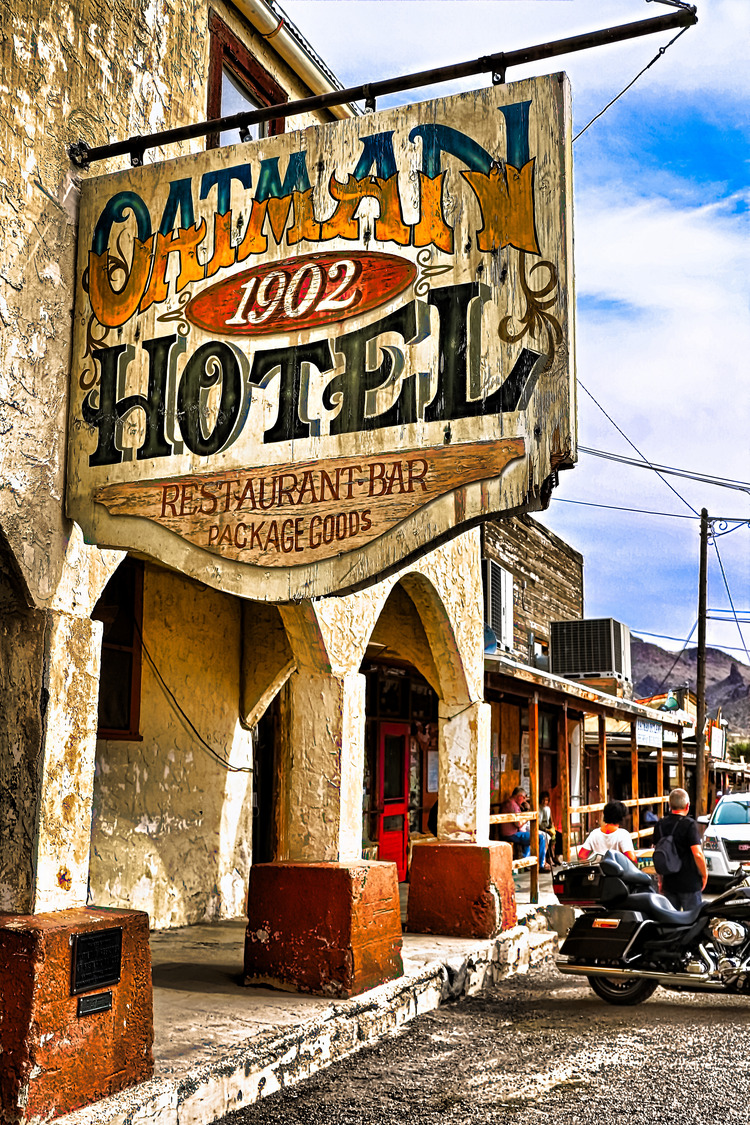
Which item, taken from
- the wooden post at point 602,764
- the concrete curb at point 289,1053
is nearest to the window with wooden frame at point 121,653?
the concrete curb at point 289,1053

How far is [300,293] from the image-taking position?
4840 mm

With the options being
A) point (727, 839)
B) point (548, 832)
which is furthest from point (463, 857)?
point (727, 839)

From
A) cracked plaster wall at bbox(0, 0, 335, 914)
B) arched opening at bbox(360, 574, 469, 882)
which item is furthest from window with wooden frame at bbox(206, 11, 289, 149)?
arched opening at bbox(360, 574, 469, 882)

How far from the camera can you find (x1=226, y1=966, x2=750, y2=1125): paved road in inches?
207

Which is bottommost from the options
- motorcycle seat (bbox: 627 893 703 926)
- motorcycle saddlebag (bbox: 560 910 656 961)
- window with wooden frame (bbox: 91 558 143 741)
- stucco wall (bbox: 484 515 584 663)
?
motorcycle saddlebag (bbox: 560 910 656 961)

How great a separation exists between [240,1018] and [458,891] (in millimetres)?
3645

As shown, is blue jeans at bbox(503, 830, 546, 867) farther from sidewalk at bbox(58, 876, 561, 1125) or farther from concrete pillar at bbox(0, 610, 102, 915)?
concrete pillar at bbox(0, 610, 102, 915)

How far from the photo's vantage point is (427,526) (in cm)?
438

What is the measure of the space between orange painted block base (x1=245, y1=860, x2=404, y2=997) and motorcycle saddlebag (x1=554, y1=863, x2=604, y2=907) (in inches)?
80.6

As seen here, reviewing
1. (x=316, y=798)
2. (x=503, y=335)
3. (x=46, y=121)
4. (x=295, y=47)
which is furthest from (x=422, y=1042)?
(x=295, y=47)

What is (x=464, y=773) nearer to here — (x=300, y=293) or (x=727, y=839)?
(x=300, y=293)

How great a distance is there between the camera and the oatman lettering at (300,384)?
445cm

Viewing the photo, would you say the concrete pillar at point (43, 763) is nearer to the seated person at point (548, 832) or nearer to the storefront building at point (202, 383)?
the storefront building at point (202, 383)

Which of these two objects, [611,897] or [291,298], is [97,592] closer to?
[291,298]
